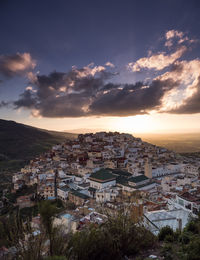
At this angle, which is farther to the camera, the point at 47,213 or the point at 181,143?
the point at 181,143

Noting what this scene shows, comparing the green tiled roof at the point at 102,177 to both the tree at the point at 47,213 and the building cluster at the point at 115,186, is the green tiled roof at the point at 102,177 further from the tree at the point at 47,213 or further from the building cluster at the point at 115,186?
the tree at the point at 47,213

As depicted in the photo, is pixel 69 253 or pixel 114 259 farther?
pixel 114 259

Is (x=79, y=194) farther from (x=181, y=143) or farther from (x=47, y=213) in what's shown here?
(x=181, y=143)

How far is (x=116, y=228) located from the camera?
490 cm

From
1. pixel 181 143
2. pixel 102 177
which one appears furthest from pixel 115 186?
pixel 181 143

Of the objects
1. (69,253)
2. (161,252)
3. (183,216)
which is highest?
(69,253)

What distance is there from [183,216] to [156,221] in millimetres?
3606

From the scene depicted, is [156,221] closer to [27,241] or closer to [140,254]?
[140,254]

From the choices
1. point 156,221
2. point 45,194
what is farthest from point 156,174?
point 156,221

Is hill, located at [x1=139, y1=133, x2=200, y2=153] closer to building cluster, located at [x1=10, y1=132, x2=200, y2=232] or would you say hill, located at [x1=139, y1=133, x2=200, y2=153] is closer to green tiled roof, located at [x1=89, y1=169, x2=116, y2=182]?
building cluster, located at [x1=10, y1=132, x2=200, y2=232]

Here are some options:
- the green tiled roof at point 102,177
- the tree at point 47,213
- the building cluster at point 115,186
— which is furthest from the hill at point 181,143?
the tree at point 47,213

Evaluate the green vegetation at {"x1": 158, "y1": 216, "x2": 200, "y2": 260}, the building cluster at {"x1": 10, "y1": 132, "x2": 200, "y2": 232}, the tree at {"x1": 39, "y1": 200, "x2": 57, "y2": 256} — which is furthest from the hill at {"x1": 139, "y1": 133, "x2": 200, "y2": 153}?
the tree at {"x1": 39, "y1": 200, "x2": 57, "y2": 256}

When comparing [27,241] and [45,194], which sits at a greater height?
[27,241]

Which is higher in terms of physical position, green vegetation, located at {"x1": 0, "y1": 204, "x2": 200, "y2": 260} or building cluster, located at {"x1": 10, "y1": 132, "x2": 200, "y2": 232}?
green vegetation, located at {"x1": 0, "y1": 204, "x2": 200, "y2": 260}
